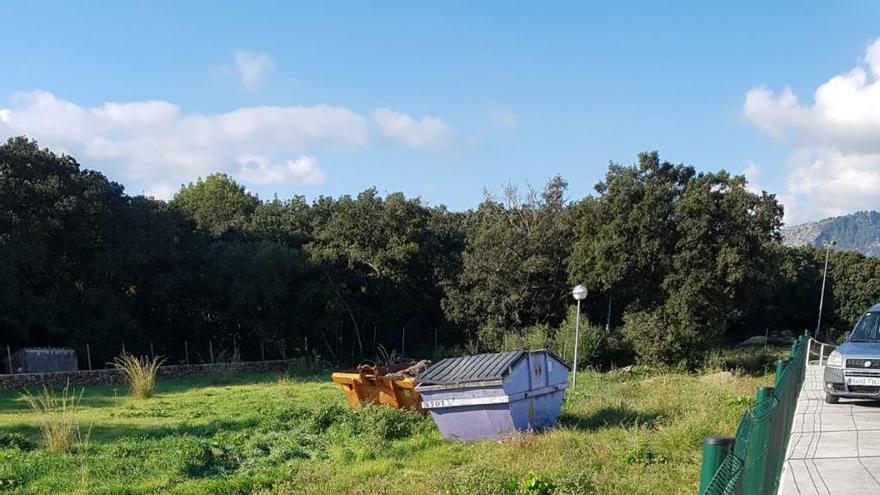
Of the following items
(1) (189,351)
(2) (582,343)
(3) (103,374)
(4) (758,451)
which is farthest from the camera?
(1) (189,351)

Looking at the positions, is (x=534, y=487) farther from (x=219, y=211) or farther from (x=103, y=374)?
(x=219, y=211)

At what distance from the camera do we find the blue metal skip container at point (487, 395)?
11.8m

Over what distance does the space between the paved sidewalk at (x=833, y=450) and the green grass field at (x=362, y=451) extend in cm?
103

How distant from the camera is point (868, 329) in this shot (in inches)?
538

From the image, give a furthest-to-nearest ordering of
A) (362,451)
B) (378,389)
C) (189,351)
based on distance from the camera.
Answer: (189,351)
(378,389)
(362,451)

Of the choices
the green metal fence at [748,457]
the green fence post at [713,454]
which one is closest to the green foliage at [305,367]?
the green metal fence at [748,457]

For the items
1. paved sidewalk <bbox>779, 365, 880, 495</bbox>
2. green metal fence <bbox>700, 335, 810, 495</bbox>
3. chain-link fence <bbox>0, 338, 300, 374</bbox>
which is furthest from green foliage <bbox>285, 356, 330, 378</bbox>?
green metal fence <bbox>700, 335, 810, 495</bbox>

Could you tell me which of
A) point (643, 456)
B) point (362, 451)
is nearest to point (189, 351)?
point (362, 451)

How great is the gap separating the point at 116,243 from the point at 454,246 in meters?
15.5

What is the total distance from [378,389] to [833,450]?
27.9 feet

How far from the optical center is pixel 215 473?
10.1 m

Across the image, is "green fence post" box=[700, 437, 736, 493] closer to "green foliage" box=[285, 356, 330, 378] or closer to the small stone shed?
"green foliage" box=[285, 356, 330, 378]

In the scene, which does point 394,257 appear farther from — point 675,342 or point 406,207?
point 675,342

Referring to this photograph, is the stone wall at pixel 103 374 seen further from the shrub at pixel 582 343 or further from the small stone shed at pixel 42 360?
the shrub at pixel 582 343
